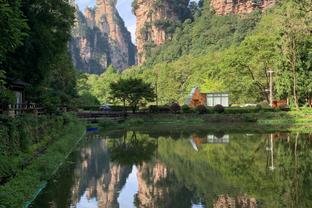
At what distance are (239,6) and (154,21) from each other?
36379mm

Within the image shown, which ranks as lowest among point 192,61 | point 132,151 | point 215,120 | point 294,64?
point 132,151

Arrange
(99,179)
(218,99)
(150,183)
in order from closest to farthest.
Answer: (150,183) < (99,179) < (218,99)

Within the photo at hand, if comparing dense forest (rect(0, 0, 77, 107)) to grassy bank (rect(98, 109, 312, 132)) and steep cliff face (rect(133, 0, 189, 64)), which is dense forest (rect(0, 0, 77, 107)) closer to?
grassy bank (rect(98, 109, 312, 132))

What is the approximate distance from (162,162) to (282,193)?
9069 millimetres

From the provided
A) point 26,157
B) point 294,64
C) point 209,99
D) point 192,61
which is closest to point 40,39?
point 26,157

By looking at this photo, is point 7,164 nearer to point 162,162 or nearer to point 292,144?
point 162,162

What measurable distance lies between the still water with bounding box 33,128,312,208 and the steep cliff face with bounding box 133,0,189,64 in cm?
14673

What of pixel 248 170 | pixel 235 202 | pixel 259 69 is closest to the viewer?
pixel 235 202

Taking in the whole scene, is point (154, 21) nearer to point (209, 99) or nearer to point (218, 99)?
point (209, 99)

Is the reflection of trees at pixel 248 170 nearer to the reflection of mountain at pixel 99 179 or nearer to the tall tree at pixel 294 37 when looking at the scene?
the reflection of mountain at pixel 99 179

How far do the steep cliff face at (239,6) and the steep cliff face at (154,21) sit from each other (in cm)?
2387

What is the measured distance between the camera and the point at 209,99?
71.1 m

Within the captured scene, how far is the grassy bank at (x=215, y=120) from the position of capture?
50062 millimetres

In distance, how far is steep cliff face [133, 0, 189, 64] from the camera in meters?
173
